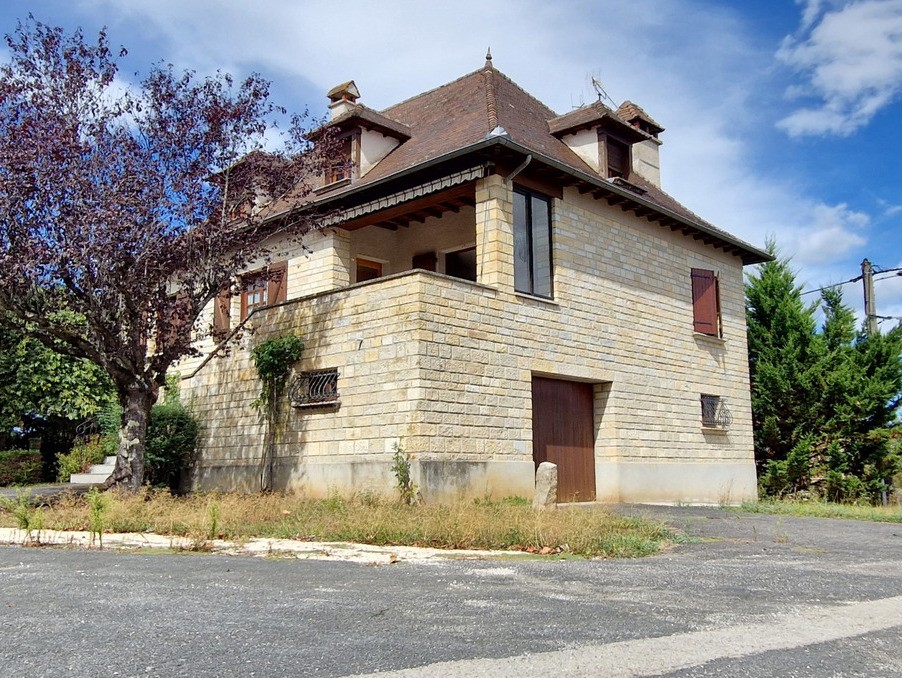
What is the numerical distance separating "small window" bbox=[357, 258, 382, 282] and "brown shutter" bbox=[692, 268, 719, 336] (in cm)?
669

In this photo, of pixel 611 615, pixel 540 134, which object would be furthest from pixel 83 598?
pixel 540 134

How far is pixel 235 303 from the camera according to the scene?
60.6 feet

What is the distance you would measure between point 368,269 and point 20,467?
9.50 metres

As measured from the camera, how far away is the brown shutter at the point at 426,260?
17109 mm

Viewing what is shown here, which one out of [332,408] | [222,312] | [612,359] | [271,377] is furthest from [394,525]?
[222,312]

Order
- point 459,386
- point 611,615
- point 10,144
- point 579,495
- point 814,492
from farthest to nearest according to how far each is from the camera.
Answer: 1. point 814,492
2. point 579,495
3. point 459,386
4. point 10,144
5. point 611,615

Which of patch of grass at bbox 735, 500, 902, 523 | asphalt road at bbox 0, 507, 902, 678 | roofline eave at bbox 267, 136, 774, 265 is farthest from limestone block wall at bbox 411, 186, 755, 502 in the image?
asphalt road at bbox 0, 507, 902, 678

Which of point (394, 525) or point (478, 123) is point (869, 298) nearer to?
point (478, 123)

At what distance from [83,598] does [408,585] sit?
2038 mm

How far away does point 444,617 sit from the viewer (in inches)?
186

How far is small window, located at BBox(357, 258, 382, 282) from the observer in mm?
17594

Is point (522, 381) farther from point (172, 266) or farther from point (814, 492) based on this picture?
point (814, 492)

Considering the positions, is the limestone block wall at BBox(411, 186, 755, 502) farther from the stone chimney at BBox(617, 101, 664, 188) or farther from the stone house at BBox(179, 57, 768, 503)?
the stone chimney at BBox(617, 101, 664, 188)

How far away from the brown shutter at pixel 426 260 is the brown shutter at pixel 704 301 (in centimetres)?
562
